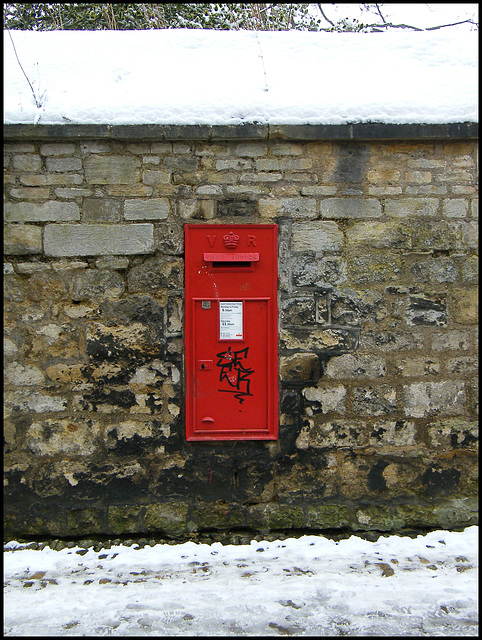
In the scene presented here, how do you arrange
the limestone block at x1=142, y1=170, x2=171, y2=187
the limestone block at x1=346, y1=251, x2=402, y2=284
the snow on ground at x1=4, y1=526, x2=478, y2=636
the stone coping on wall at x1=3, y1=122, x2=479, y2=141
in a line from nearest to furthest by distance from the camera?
the snow on ground at x1=4, y1=526, x2=478, y2=636 < the stone coping on wall at x1=3, y1=122, x2=479, y2=141 < the limestone block at x1=142, y1=170, x2=171, y2=187 < the limestone block at x1=346, y1=251, x2=402, y2=284

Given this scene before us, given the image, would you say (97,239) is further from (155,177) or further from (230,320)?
(230,320)

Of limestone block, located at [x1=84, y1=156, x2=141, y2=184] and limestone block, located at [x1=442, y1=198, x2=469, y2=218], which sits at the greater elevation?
limestone block, located at [x1=84, y1=156, x2=141, y2=184]

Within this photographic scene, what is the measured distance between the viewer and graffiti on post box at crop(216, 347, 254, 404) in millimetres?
3244

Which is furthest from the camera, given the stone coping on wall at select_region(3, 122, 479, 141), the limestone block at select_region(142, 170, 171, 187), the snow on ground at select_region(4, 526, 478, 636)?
the limestone block at select_region(142, 170, 171, 187)

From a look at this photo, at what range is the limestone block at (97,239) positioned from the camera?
3.19m

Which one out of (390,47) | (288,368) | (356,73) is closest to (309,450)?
(288,368)

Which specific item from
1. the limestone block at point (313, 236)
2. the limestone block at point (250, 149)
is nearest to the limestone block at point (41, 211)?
the limestone block at point (250, 149)

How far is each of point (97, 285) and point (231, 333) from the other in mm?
984

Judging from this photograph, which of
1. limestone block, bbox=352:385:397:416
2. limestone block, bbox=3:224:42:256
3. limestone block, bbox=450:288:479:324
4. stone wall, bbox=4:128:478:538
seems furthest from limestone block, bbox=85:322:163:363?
limestone block, bbox=450:288:479:324

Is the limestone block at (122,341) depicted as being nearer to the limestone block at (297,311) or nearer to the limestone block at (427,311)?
the limestone block at (297,311)

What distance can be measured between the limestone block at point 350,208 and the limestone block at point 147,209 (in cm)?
110

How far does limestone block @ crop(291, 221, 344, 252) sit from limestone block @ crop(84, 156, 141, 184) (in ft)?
3.82

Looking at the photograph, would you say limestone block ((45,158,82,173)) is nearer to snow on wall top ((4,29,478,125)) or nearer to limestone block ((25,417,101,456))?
snow on wall top ((4,29,478,125))

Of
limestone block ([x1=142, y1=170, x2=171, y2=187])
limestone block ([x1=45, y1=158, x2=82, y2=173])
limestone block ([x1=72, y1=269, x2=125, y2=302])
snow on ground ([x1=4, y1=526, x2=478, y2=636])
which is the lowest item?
snow on ground ([x1=4, y1=526, x2=478, y2=636])
